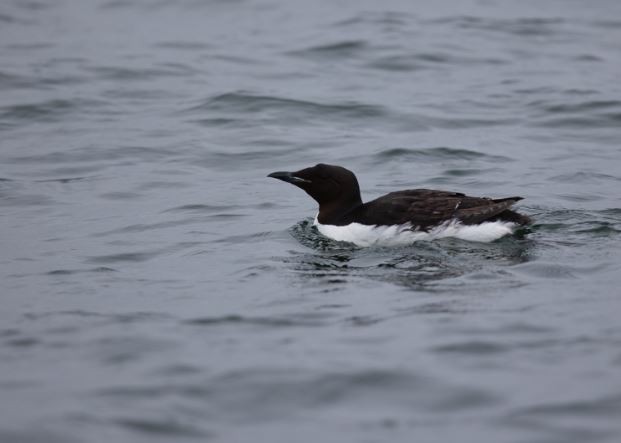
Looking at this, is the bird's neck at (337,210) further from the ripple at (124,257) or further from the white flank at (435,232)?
the ripple at (124,257)

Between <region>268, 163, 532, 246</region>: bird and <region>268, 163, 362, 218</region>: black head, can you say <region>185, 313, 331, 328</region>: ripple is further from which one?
<region>268, 163, 362, 218</region>: black head

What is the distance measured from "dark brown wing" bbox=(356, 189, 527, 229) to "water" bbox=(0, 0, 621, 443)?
0.80 feet

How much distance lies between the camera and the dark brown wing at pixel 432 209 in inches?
352

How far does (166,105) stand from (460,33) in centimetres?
559

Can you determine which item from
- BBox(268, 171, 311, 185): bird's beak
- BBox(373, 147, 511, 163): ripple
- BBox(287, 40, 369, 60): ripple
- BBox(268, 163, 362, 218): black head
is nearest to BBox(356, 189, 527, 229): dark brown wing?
BBox(268, 163, 362, 218): black head

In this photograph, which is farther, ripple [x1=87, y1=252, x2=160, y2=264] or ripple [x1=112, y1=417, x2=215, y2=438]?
ripple [x1=87, y1=252, x2=160, y2=264]

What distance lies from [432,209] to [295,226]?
146 cm

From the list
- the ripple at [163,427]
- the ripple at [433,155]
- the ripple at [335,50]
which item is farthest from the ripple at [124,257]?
the ripple at [335,50]

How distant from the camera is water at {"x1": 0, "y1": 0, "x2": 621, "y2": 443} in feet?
19.1

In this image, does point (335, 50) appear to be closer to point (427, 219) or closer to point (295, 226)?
point (295, 226)

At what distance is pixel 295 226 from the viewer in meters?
9.91

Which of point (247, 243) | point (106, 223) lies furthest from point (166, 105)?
point (247, 243)

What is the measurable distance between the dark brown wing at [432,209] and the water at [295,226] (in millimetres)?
243

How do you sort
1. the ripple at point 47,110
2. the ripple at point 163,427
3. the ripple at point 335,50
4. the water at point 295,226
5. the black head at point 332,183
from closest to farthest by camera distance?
the ripple at point 163,427 → the water at point 295,226 → the black head at point 332,183 → the ripple at point 47,110 → the ripple at point 335,50
